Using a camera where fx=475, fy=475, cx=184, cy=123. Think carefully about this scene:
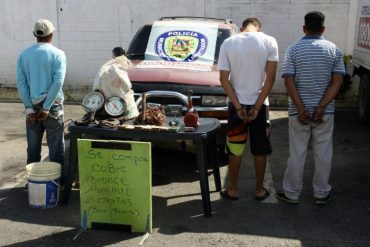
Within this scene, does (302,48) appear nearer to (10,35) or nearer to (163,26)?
(163,26)

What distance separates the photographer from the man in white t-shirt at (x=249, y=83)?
15.7 feet

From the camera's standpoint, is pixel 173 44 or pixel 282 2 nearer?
pixel 173 44

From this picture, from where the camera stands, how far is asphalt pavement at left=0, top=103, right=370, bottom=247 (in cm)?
423

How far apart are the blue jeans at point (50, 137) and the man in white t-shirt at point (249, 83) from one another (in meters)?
1.86

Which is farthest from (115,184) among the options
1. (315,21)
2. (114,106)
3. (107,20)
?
(107,20)

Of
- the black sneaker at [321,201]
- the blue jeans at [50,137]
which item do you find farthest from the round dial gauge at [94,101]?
the black sneaker at [321,201]

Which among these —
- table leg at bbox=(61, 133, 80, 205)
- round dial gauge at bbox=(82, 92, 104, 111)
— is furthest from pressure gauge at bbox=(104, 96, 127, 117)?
table leg at bbox=(61, 133, 80, 205)

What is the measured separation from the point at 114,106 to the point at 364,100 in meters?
5.67

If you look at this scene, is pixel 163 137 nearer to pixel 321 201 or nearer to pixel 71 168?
pixel 71 168

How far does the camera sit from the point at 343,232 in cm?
437

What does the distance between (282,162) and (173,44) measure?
2.32m

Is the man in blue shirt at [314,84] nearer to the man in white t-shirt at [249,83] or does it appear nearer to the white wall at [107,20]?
the man in white t-shirt at [249,83]

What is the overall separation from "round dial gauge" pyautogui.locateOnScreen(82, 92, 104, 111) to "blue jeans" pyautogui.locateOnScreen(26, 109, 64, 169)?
17.7 inches

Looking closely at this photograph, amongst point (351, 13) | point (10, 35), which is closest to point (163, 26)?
point (351, 13)
